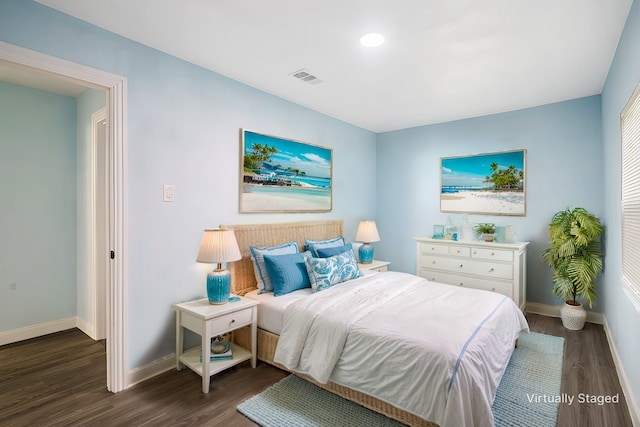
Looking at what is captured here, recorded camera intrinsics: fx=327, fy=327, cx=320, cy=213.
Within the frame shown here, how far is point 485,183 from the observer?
14.1ft

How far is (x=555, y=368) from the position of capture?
8.50ft

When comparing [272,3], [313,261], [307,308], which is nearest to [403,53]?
[272,3]

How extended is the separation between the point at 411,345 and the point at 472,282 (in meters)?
2.50

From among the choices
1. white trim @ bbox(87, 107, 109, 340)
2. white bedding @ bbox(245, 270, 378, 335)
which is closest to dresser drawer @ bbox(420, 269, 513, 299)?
white bedding @ bbox(245, 270, 378, 335)

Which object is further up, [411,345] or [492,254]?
[492,254]

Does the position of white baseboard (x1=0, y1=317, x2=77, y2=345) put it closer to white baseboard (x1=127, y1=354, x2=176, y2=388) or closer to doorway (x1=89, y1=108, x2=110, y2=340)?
doorway (x1=89, y1=108, x2=110, y2=340)

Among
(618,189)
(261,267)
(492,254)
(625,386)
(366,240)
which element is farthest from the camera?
(366,240)

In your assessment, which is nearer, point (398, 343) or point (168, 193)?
point (398, 343)

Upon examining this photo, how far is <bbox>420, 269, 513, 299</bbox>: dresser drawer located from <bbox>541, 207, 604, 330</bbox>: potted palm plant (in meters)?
0.47

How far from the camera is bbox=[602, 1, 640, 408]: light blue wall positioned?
195 centimetres

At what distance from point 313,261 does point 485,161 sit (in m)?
2.79

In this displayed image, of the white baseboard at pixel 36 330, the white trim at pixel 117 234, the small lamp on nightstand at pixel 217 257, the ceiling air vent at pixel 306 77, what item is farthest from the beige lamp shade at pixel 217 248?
the white baseboard at pixel 36 330

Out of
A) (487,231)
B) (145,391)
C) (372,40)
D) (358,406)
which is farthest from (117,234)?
(487,231)

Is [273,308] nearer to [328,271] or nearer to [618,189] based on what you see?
[328,271]
